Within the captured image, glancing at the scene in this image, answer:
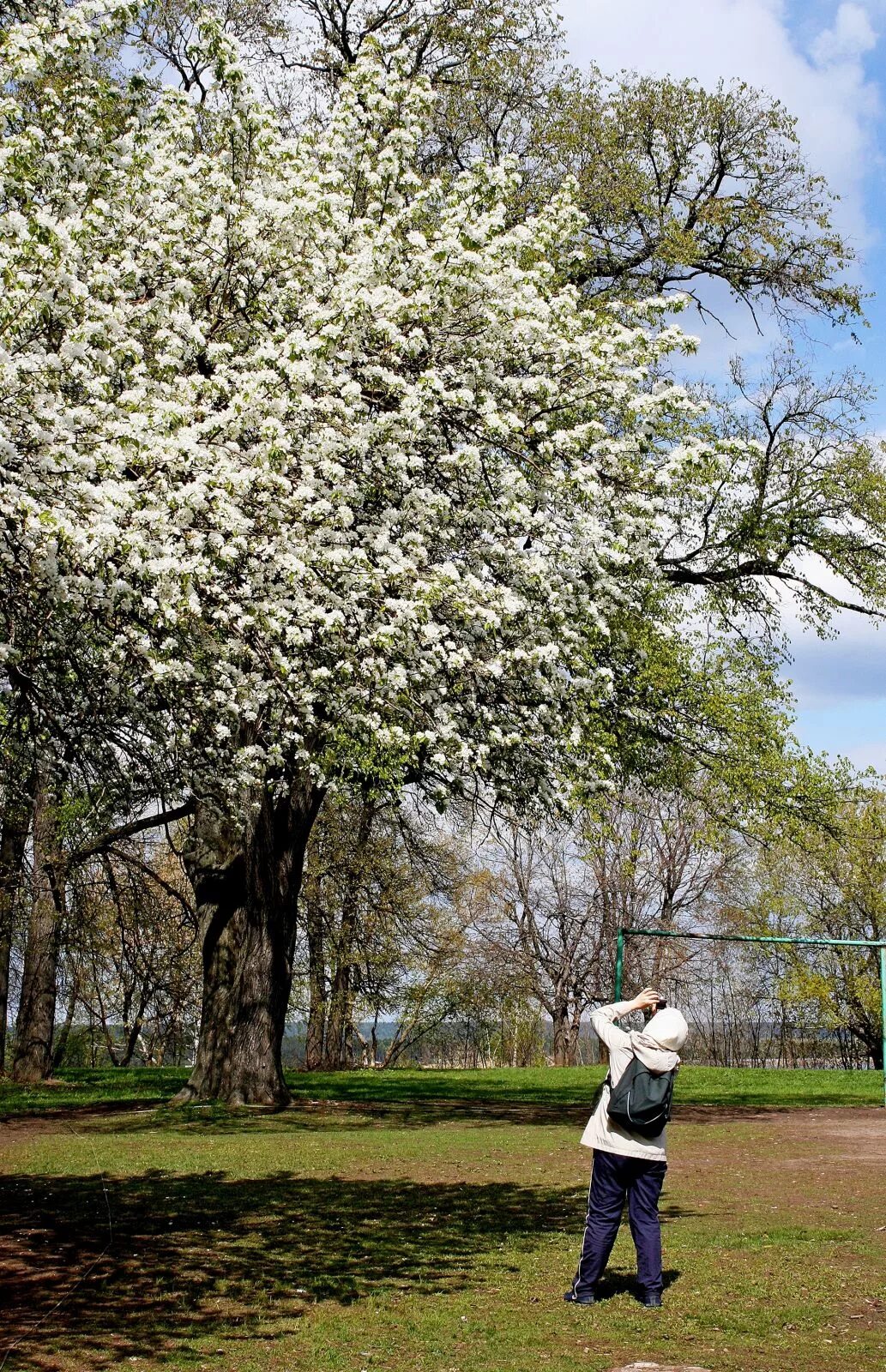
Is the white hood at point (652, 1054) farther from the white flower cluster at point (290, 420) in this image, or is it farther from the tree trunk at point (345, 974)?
the tree trunk at point (345, 974)

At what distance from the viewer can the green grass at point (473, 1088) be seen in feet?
76.2

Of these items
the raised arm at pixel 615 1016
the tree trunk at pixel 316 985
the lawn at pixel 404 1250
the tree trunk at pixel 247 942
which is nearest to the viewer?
the lawn at pixel 404 1250

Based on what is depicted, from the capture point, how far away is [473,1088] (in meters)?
27.7

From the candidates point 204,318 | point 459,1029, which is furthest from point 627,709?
point 459,1029

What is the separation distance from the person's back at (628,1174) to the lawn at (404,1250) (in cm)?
22

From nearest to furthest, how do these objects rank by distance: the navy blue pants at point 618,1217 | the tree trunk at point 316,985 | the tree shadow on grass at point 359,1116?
the navy blue pants at point 618,1217 → the tree shadow on grass at point 359,1116 → the tree trunk at point 316,985

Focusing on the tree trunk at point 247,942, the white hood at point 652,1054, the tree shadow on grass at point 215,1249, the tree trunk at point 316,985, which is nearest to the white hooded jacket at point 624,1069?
the white hood at point 652,1054

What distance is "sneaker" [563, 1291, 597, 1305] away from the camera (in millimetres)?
7820

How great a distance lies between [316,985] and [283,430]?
31.7 m

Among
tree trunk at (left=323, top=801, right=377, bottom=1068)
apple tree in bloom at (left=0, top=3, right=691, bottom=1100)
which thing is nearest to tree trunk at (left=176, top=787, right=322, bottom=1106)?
apple tree in bloom at (left=0, top=3, right=691, bottom=1100)

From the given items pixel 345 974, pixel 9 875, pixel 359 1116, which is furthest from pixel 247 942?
pixel 345 974

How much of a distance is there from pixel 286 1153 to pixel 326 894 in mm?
22203

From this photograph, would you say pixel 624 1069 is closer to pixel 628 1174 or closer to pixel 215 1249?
pixel 628 1174

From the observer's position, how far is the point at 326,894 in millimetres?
36719
